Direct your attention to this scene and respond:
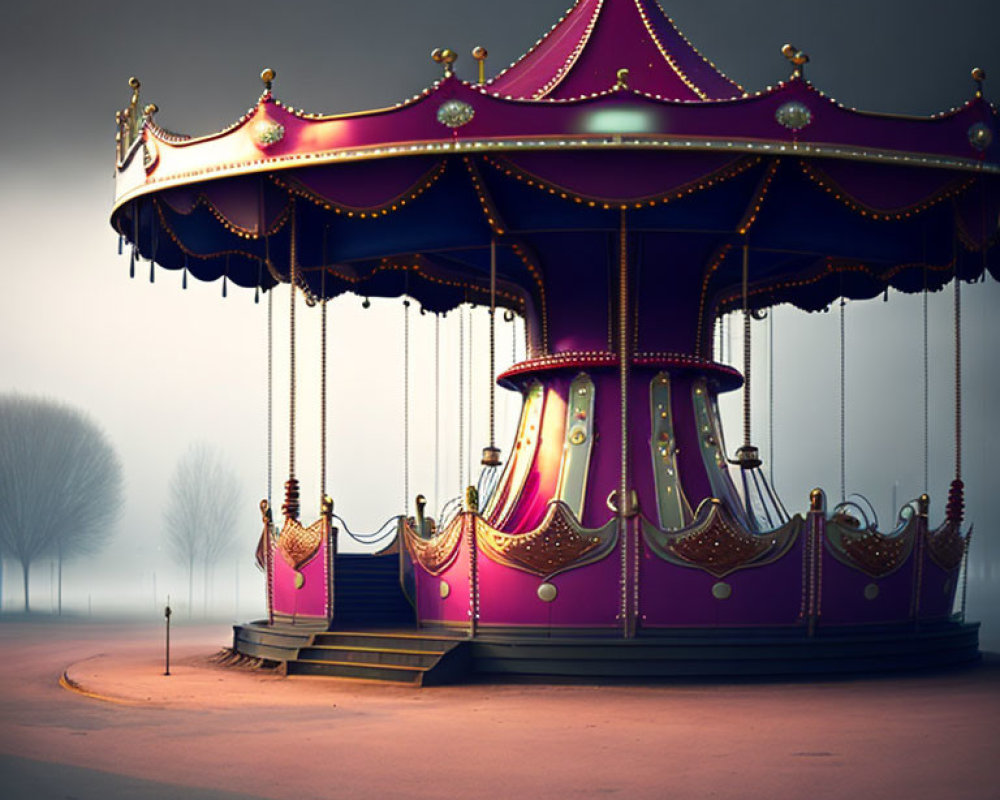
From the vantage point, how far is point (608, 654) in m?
15.8

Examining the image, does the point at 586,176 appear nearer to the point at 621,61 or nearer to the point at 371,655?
the point at 621,61

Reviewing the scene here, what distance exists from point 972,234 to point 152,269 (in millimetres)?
10680

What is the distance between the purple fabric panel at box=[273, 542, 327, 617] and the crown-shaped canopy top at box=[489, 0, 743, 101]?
20.8 ft

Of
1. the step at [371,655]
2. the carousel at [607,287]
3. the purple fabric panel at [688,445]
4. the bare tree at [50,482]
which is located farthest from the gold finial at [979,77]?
the bare tree at [50,482]

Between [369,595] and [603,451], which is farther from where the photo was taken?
[369,595]

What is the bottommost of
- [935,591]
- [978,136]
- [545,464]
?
[935,591]

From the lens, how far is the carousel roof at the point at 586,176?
16.2m

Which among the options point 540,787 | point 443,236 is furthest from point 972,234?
point 540,787

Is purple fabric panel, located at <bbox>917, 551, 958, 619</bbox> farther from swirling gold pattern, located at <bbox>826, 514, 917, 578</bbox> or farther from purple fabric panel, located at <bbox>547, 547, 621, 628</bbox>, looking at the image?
purple fabric panel, located at <bbox>547, 547, 621, 628</bbox>

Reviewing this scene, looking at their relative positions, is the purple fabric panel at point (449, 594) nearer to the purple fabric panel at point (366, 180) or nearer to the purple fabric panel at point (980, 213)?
the purple fabric panel at point (366, 180)

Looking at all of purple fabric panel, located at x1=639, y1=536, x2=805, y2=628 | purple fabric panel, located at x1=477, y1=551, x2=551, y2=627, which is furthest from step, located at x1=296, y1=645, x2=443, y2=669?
purple fabric panel, located at x1=639, y1=536, x2=805, y2=628

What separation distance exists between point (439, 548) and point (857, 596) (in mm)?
4904

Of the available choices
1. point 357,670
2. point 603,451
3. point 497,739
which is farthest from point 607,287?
point 497,739

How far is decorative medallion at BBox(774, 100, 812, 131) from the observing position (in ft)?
53.2
